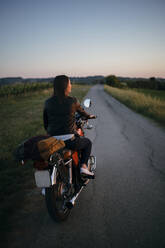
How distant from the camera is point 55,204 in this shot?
2316 millimetres

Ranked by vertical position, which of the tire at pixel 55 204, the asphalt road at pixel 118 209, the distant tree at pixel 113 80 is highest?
the distant tree at pixel 113 80

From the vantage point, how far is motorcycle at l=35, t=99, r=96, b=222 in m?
2.14

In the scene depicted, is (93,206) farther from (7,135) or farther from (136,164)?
(7,135)

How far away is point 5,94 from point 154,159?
1845cm

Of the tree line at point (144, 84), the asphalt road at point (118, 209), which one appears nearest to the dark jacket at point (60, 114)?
the asphalt road at point (118, 209)

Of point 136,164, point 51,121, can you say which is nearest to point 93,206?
point 51,121

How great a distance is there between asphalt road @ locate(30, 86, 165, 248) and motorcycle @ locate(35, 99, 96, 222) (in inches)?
8.9

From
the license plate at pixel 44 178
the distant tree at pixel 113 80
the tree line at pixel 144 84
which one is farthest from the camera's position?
the distant tree at pixel 113 80

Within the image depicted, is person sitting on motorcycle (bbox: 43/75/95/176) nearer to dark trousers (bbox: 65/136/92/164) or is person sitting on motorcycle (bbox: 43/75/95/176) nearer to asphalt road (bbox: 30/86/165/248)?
dark trousers (bbox: 65/136/92/164)

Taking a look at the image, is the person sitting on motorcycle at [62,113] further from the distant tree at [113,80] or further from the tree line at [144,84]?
the distant tree at [113,80]

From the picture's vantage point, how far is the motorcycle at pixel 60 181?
214 centimetres

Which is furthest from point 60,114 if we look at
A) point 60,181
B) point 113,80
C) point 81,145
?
point 113,80

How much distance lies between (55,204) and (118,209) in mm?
1017

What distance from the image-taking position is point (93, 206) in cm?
286
